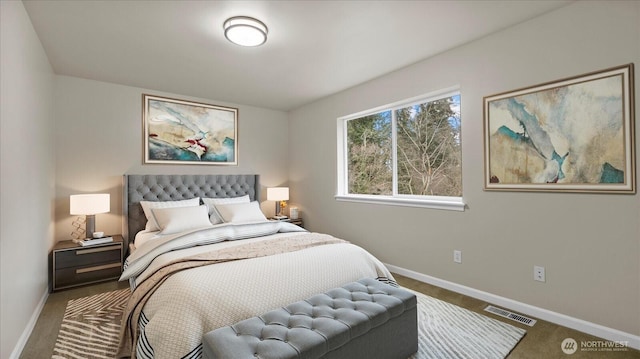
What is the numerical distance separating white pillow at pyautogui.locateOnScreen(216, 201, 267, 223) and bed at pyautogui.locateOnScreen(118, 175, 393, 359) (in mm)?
277

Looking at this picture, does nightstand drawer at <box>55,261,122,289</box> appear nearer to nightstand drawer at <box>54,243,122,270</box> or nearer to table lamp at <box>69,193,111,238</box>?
nightstand drawer at <box>54,243,122,270</box>

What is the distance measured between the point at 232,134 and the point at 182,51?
1.88 meters

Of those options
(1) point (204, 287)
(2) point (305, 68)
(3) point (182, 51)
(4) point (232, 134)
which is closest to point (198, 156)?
(4) point (232, 134)

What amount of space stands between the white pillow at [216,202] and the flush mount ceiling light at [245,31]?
2233 mm

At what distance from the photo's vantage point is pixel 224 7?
7.01 feet

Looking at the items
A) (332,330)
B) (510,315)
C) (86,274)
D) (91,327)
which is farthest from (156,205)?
(510,315)

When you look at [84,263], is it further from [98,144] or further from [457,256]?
[457,256]

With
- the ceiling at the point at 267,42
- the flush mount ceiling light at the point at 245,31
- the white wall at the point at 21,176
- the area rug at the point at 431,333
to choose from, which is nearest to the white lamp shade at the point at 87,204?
the white wall at the point at 21,176

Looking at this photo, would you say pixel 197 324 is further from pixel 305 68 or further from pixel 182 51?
pixel 305 68

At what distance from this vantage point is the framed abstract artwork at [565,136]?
199 cm

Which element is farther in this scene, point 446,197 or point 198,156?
point 198,156

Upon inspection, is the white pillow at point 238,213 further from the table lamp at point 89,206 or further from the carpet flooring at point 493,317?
the carpet flooring at point 493,317

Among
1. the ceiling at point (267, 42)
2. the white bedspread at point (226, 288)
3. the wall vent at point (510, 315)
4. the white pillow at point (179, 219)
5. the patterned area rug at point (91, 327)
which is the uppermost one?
the ceiling at point (267, 42)

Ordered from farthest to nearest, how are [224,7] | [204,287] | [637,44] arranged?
[224,7]
[637,44]
[204,287]
